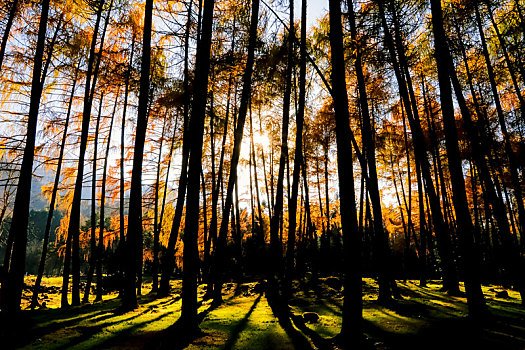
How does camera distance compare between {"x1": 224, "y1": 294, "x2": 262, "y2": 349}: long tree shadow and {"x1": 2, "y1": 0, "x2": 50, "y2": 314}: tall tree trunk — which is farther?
{"x1": 2, "y1": 0, "x2": 50, "y2": 314}: tall tree trunk

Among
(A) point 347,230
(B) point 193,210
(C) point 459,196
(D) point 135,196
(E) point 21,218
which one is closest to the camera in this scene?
(A) point 347,230

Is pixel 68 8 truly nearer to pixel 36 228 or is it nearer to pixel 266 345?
pixel 266 345

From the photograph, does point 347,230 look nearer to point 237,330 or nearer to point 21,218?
point 237,330

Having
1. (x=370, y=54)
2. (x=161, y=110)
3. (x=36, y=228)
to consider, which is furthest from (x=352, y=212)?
(x=36, y=228)

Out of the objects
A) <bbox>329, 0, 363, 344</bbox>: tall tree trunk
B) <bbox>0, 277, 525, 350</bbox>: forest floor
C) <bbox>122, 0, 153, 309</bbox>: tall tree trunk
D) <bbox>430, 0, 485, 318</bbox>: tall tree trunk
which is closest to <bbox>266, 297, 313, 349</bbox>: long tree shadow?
<bbox>0, 277, 525, 350</bbox>: forest floor

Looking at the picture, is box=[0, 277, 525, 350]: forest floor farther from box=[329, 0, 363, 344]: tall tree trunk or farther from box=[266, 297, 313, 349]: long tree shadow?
box=[329, 0, 363, 344]: tall tree trunk

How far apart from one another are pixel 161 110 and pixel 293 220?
21.4 ft

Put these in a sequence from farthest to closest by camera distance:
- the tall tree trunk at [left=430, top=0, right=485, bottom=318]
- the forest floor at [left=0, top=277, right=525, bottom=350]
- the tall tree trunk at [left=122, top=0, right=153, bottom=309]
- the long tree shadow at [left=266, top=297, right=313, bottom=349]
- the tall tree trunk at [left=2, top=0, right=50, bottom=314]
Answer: the tall tree trunk at [left=122, top=0, right=153, bottom=309], the tall tree trunk at [left=2, top=0, right=50, bottom=314], the tall tree trunk at [left=430, top=0, right=485, bottom=318], the long tree shadow at [left=266, top=297, right=313, bottom=349], the forest floor at [left=0, top=277, right=525, bottom=350]

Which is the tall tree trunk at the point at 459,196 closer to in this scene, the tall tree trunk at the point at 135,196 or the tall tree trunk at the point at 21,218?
the tall tree trunk at the point at 135,196

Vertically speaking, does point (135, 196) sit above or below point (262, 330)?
above

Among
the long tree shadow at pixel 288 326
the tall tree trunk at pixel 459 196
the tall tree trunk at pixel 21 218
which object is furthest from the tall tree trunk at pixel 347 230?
the tall tree trunk at pixel 21 218

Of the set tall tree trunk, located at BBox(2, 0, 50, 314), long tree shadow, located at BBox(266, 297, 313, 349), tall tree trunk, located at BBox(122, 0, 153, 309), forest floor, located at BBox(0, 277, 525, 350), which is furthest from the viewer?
tall tree trunk, located at BBox(122, 0, 153, 309)

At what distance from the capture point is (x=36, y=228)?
237 ft

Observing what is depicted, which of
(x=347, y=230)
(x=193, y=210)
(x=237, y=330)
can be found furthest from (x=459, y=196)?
(x=193, y=210)
